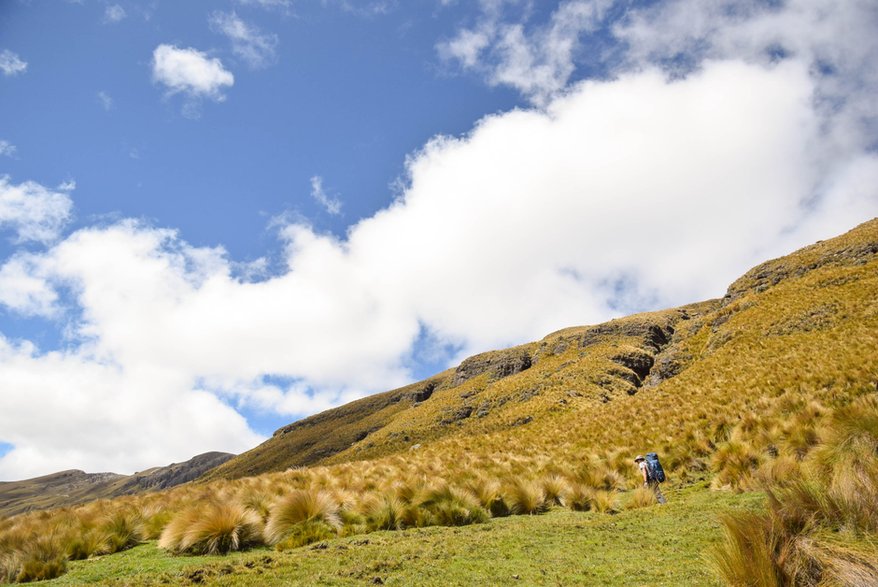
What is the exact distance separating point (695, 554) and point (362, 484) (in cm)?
1042

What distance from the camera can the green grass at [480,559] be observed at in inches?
208

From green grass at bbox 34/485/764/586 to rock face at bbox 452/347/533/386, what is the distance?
65.2 m

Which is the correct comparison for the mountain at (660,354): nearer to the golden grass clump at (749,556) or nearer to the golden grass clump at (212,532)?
the golden grass clump at (749,556)

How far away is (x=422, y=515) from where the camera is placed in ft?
31.1

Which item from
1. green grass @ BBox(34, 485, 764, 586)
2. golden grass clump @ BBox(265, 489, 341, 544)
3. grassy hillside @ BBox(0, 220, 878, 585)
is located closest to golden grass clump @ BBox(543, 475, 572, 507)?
grassy hillside @ BBox(0, 220, 878, 585)

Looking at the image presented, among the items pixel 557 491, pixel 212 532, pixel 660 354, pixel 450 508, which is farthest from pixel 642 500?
pixel 660 354

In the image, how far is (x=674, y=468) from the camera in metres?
14.7

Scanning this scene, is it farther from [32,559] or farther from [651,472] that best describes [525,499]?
[32,559]

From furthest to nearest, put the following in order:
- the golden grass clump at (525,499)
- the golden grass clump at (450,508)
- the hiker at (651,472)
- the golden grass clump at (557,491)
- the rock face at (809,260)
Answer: the rock face at (809,260)
the hiker at (651,472)
the golden grass clump at (557,491)
the golden grass clump at (525,499)
the golden grass clump at (450,508)

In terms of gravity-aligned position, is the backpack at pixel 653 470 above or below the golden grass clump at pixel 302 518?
below

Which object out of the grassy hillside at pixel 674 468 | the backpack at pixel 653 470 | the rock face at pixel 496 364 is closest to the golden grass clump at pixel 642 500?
the grassy hillside at pixel 674 468

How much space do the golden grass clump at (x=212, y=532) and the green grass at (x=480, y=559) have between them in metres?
0.30

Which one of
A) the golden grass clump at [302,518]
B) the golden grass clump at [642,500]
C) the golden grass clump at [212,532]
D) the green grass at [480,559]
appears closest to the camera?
the green grass at [480,559]

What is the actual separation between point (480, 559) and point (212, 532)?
16.0 feet
